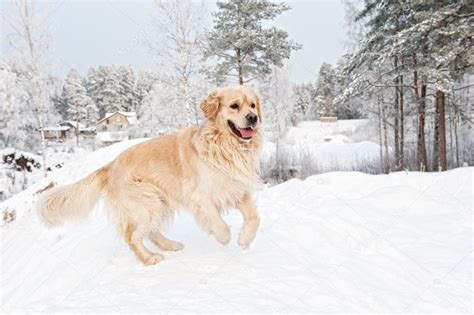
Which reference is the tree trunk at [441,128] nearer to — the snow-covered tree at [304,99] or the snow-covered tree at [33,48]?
the snow-covered tree at [33,48]

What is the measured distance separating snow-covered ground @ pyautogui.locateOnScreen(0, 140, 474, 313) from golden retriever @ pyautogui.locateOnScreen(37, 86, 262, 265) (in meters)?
0.31

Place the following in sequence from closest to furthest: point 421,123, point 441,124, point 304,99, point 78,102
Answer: point 441,124, point 421,123, point 78,102, point 304,99

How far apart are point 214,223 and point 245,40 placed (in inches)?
450

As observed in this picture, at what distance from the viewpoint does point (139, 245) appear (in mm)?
3307

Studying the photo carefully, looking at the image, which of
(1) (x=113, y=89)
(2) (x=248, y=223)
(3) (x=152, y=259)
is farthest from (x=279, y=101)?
(3) (x=152, y=259)

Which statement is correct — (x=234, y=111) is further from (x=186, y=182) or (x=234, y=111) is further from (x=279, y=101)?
(x=279, y=101)

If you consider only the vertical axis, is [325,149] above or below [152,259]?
below

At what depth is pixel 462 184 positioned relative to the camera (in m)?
6.69

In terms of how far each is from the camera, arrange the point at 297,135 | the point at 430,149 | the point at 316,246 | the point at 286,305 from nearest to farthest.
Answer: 1. the point at 286,305
2. the point at 316,246
3. the point at 430,149
4. the point at 297,135

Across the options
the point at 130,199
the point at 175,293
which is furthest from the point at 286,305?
the point at 130,199

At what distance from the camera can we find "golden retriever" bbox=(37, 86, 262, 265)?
3207mm

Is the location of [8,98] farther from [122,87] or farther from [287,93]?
[287,93]

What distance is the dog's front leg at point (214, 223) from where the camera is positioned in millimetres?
3141

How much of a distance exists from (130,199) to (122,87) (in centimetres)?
3064
